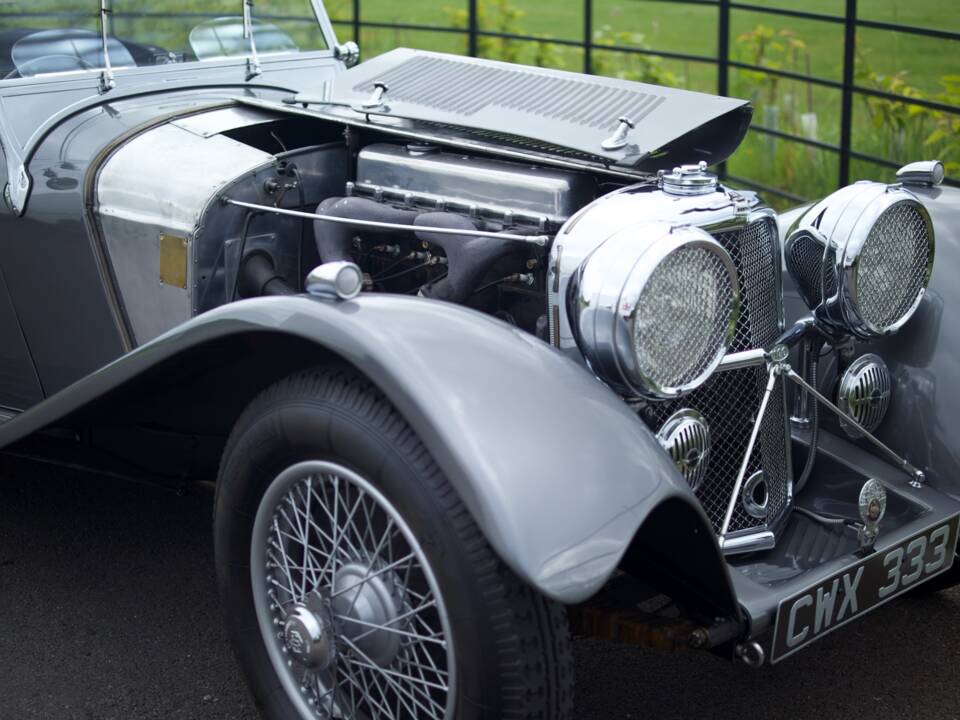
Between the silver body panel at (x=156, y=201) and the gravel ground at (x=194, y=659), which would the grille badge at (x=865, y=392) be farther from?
the silver body panel at (x=156, y=201)

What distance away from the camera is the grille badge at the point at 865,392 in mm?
2855

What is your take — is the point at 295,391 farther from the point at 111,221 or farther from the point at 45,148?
the point at 45,148

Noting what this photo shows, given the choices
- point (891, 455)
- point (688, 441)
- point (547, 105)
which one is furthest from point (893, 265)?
point (547, 105)

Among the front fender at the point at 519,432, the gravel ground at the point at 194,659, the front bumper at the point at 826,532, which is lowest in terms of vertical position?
the gravel ground at the point at 194,659

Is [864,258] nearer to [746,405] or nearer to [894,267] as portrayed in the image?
[894,267]

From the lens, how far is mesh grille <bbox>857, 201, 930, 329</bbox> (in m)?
2.78

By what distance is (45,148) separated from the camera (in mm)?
3342

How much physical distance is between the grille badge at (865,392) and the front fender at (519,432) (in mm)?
810

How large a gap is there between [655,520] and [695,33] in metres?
12.6

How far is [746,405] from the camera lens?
2695 mm

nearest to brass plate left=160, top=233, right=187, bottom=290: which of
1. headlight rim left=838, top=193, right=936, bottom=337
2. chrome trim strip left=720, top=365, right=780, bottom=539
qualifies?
chrome trim strip left=720, top=365, right=780, bottom=539

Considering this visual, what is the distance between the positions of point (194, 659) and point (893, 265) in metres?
1.91

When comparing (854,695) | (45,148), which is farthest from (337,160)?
(854,695)

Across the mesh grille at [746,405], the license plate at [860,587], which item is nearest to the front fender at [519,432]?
the license plate at [860,587]
